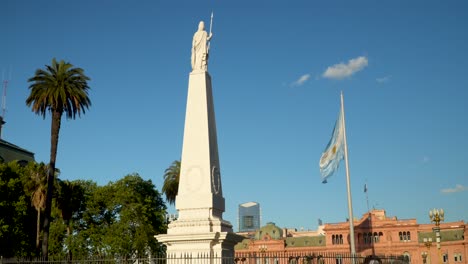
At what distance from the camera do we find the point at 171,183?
1678 inches

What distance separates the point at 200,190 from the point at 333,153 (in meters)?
9.85

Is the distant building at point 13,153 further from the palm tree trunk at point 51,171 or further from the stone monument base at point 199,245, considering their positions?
the stone monument base at point 199,245

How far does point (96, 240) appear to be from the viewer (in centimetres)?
4481

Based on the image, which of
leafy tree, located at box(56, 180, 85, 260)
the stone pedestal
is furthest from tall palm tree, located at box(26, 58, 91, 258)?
the stone pedestal

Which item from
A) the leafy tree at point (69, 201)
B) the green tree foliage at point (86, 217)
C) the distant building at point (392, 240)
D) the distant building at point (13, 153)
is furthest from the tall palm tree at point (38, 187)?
the distant building at point (392, 240)

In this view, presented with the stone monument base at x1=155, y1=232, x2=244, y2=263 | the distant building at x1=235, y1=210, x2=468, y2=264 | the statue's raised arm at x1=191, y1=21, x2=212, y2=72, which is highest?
the statue's raised arm at x1=191, y1=21, x2=212, y2=72

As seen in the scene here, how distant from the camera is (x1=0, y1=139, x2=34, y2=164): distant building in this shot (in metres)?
48.7

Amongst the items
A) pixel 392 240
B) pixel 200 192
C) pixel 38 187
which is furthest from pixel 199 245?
pixel 392 240

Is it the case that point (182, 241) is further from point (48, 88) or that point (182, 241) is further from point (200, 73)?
point (48, 88)

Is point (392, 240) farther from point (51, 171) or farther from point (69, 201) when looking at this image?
point (51, 171)

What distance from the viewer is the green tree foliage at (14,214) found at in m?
38.6

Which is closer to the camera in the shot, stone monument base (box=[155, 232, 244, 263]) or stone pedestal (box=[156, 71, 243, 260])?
stone monument base (box=[155, 232, 244, 263])

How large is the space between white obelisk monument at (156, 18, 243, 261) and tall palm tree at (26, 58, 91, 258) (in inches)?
593

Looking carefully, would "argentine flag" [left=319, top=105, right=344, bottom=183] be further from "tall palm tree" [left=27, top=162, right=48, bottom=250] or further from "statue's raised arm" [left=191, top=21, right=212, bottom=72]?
"tall palm tree" [left=27, top=162, right=48, bottom=250]
